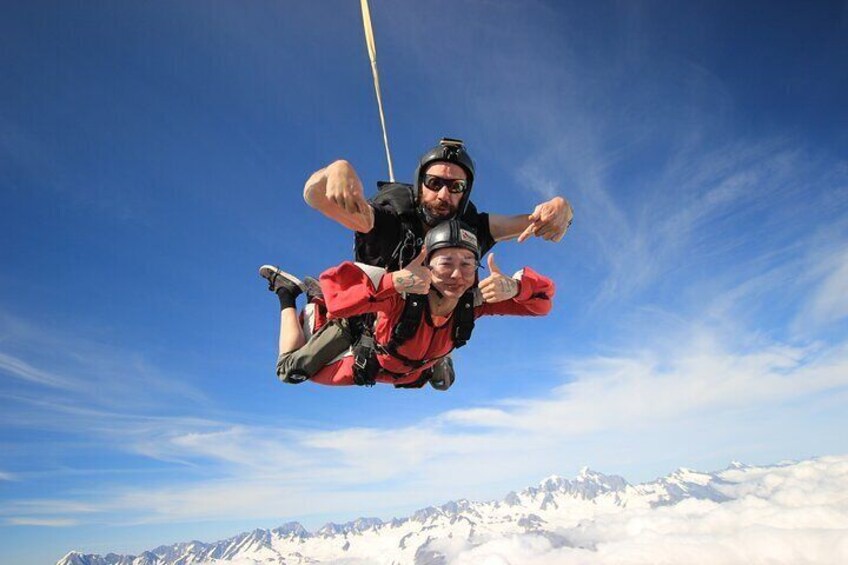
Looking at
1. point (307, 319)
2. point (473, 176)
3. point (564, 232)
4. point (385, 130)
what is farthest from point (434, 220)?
point (307, 319)

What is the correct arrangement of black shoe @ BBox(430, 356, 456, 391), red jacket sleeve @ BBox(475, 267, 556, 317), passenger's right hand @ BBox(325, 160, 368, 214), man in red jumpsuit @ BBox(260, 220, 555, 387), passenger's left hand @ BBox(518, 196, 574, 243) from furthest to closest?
black shoe @ BBox(430, 356, 456, 391), red jacket sleeve @ BBox(475, 267, 556, 317), man in red jumpsuit @ BBox(260, 220, 555, 387), passenger's left hand @ BBox(518, 196, 574, 243), passenger's right hand @ BBox(325, 160, 368, 214)

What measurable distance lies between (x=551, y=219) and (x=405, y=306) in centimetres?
157

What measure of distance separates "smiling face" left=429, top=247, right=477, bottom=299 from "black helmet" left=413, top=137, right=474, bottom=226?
1.47ft

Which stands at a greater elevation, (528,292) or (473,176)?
(473,176)

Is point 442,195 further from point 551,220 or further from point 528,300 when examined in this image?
point 528,300

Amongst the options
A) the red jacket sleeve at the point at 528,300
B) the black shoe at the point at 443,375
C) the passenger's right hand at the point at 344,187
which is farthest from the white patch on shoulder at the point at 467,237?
the black shoe at the point at 443,375

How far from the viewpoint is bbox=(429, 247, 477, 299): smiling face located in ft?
13.0

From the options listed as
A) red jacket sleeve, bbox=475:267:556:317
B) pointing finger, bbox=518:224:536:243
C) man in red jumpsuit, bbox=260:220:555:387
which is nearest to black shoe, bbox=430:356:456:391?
man in red jumpsuit, bbox=260:220:555:387

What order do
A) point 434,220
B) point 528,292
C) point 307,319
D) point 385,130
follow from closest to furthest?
point 385,130 → point 434,220 → point 528,292 → point 307,319

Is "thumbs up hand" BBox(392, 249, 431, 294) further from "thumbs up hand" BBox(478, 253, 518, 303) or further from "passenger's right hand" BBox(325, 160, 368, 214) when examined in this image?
"passenger's right hand" BBox(325, 160, 368, 214)

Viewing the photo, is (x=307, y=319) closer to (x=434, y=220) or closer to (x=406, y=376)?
(x=406, y=376)

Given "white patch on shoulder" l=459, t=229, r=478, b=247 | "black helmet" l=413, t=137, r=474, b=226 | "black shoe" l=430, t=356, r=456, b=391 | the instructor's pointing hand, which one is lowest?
"black shoe" l=430, t=356, r=456, b=391

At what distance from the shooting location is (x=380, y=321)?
186 inches

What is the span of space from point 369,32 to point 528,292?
2749 millimetres
